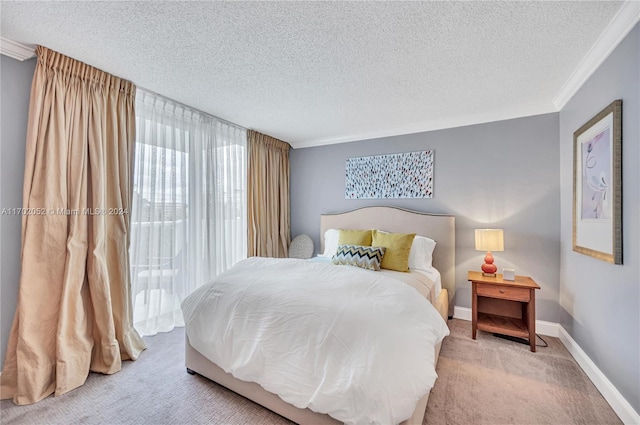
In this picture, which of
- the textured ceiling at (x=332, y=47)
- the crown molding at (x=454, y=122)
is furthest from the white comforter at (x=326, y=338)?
the crown molding at (x=454, y=122)

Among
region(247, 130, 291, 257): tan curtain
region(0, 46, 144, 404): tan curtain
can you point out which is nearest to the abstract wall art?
region(247, 130, 291, 257): tan curtain

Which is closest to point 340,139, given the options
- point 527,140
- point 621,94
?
point 527,140

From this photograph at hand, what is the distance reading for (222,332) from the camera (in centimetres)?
181

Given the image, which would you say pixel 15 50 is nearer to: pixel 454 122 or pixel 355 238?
pixel 355 238

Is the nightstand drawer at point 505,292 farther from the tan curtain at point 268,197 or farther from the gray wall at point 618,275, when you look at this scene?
the tan curtain at point 268,197

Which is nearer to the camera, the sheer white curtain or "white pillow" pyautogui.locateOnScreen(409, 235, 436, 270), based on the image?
the sheer white curtain

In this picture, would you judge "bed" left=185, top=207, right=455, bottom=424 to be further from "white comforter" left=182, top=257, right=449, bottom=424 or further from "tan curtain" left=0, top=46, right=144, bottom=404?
"tan curtain" left=0, top=46, right=144, bottom=404

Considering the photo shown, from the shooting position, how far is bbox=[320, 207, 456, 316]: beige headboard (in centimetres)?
320

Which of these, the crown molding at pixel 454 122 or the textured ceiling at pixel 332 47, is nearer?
the textured ceiling at pixel 332 47

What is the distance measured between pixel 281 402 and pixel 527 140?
11.5 ft

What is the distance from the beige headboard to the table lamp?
410 millimetres

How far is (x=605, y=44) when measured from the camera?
5.85 feet

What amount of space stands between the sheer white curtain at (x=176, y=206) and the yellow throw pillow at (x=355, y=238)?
4.99ft

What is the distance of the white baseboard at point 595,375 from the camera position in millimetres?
1571
